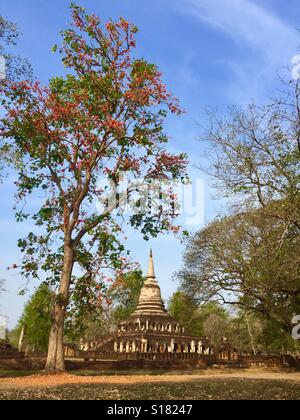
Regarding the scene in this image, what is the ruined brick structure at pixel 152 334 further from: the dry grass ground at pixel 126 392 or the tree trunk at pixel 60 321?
the dry grass ground at pixel 126 392

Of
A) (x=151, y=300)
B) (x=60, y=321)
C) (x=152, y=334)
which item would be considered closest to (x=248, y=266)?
(x=60, y=321)

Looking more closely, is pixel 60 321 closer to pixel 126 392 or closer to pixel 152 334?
pixel 126 392

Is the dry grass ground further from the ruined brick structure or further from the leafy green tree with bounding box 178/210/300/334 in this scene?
the ruined brick structure

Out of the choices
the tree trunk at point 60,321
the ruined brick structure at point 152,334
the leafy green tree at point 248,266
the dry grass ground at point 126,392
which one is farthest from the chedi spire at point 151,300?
the dry grass ground at point 126,392

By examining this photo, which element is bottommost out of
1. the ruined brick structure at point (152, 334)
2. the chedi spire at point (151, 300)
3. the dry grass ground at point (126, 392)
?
the dry grass ground at point (126, 392)

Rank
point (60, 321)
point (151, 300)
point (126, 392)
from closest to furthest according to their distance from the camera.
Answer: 1. point (126, 392)
2. point (60, 321)
3. point (151, 300)

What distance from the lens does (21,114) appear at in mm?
16984

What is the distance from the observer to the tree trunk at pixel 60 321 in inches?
603

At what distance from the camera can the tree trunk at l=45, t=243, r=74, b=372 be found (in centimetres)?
1533

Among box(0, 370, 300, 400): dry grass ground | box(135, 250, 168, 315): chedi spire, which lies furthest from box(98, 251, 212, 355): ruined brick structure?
box(0, 370, 300, 400): dry grass ground

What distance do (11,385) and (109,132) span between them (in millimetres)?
10681

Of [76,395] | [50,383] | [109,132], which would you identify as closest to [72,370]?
[50,383]

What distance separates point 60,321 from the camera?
52.5 ft
